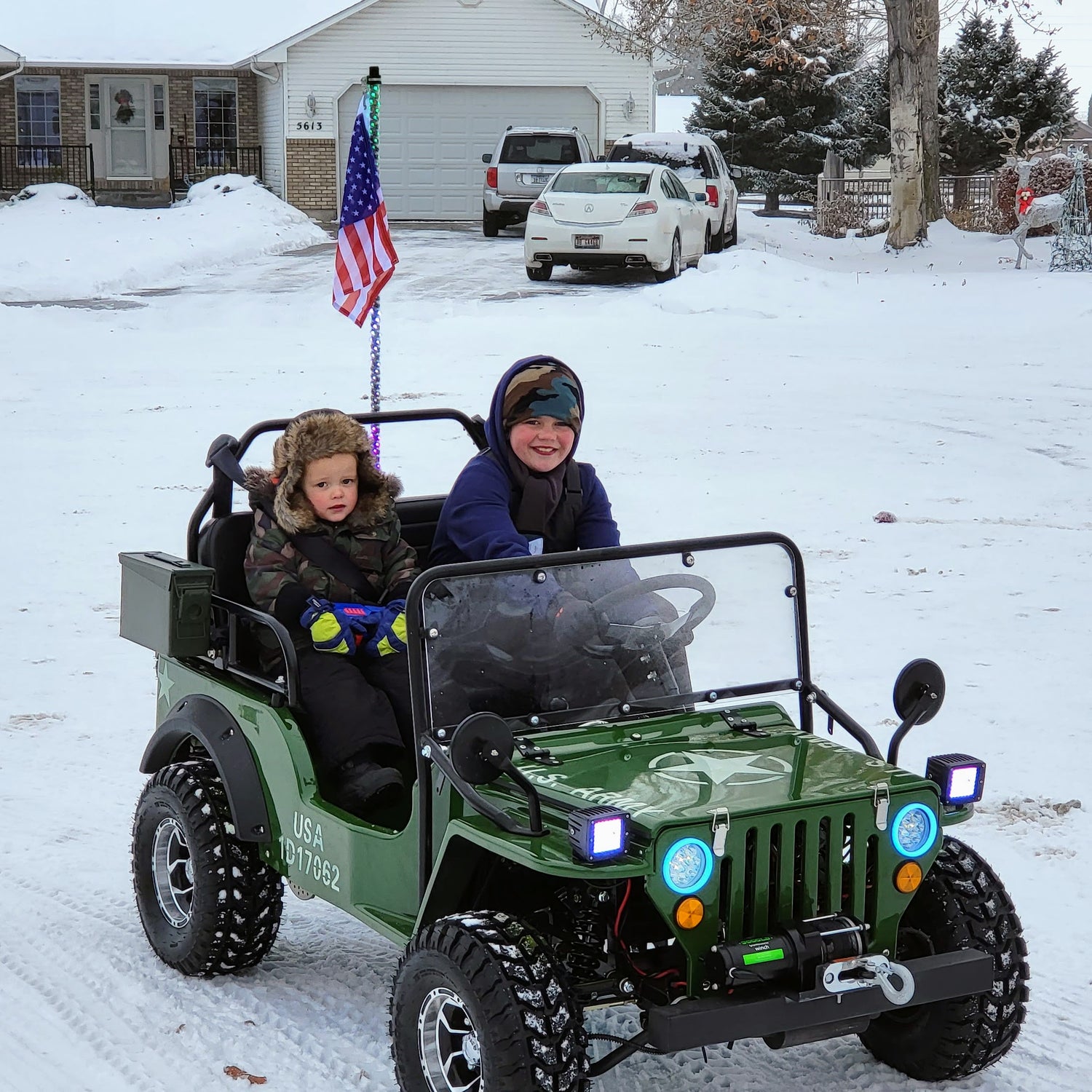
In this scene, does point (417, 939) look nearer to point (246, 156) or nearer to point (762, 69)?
point (246, 156)

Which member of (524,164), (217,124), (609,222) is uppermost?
(217,124)

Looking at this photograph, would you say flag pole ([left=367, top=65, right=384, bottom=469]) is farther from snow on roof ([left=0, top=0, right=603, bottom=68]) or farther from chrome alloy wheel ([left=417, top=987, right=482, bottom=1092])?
snow on roof ([left=0, top=0, right=603, bottom=68])

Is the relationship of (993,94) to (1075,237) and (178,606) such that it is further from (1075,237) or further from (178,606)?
(178,606)

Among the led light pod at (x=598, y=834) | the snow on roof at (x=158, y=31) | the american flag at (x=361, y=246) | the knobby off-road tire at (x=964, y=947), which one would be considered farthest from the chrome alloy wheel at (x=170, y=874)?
the snow on roof at (x=158, y=31)

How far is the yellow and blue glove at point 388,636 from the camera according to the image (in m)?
4.06

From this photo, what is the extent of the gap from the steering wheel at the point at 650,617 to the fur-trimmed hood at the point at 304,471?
103 centimetres

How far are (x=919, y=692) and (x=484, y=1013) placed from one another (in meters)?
1.20

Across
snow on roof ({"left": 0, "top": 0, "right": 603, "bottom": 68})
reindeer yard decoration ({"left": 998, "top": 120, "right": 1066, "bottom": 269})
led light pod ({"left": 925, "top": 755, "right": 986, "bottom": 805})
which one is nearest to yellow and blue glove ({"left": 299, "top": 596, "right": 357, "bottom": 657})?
led light pod ({"left": 925, "top": 755, "right": 986, "bottom": 805})

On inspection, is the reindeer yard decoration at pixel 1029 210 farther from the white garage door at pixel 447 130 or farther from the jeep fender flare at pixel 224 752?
the jeep fender flare at pixel 224 752

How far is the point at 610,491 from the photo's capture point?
410 inches

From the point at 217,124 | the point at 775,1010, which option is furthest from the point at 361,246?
the point at 217,124

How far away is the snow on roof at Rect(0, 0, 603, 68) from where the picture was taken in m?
31.0

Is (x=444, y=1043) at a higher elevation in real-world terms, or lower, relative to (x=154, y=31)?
lower

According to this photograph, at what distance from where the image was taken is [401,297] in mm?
18781
